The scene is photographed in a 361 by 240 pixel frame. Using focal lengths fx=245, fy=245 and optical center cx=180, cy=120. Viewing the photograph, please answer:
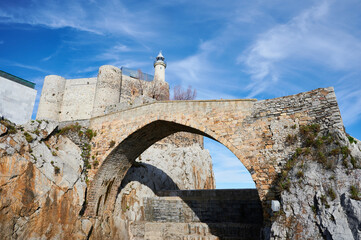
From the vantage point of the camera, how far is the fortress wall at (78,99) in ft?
77.2

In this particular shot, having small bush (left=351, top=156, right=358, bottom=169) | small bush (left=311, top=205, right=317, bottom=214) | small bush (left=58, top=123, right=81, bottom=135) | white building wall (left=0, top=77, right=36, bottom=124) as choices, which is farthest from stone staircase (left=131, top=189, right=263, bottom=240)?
white building wall (left=0, top=77, right=36, bottom=124)

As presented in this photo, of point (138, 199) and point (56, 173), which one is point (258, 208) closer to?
point (138, 199)

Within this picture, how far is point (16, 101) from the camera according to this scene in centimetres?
1187

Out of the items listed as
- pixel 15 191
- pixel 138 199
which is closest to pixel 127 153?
pixel 138 199

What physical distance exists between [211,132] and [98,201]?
7427mm

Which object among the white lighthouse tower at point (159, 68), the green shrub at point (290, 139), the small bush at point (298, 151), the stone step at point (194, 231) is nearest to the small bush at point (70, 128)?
the stone step at point (194, 231)

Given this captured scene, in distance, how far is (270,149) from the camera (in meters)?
8.68

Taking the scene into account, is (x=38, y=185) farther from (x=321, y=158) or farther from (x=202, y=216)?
(x=321, y=158)

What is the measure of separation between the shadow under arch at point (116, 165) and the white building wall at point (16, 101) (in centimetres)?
453

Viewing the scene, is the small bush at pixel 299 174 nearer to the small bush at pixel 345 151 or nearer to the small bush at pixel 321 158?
the small bush at pixel 321 158

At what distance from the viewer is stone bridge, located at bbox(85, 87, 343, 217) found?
8398 millimetres

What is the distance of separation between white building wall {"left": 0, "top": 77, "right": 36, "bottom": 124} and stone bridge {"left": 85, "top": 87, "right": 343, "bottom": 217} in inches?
138

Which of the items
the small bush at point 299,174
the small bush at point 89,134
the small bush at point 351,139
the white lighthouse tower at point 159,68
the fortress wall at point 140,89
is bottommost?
the small bush at point 299,174

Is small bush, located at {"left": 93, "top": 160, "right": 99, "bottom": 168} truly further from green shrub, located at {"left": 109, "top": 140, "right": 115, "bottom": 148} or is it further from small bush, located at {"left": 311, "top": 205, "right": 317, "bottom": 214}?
small bush, located at {"left": 311, "top": 205, "right": 317, "bottom": 214}
